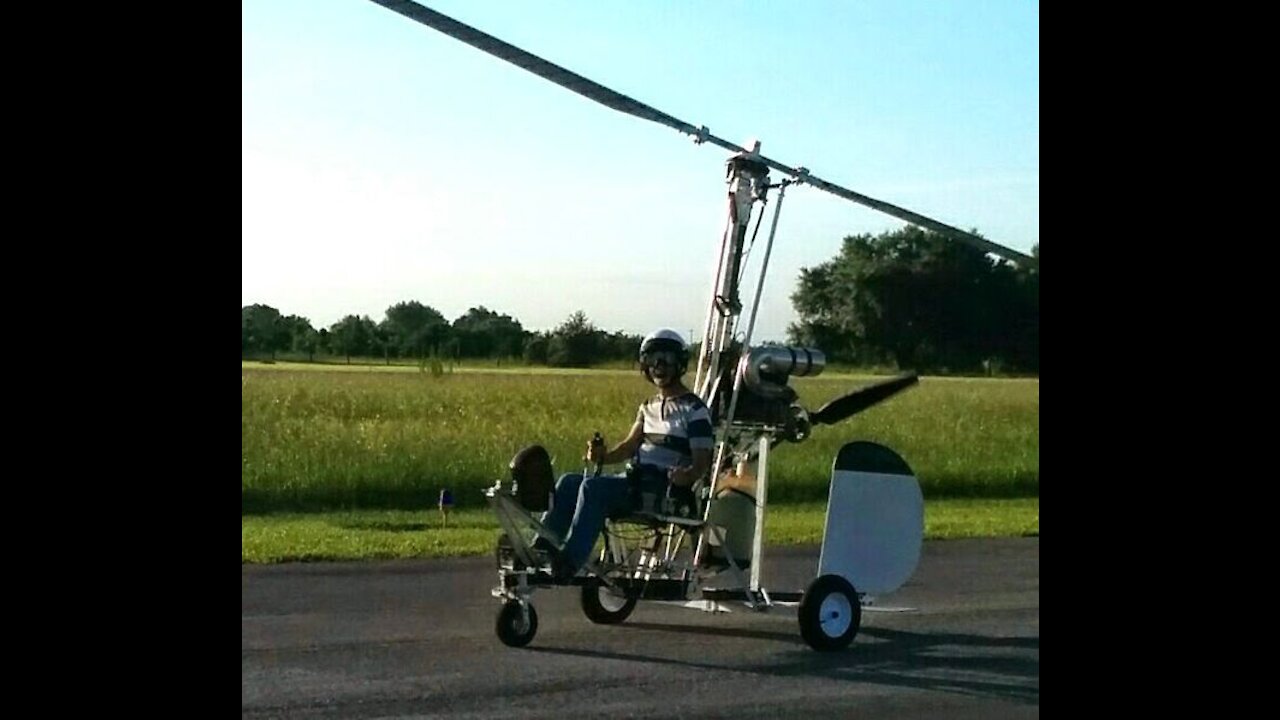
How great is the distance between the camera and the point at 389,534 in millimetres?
6293

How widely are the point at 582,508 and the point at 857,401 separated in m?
0.93

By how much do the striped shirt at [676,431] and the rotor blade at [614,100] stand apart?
76cm

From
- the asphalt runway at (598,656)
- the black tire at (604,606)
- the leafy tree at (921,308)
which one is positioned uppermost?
the leafy tree at (921,308)

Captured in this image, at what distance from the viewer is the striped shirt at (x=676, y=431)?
4.87 m

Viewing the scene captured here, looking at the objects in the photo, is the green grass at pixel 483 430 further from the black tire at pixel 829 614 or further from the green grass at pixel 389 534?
the black tire at pixel 829 614

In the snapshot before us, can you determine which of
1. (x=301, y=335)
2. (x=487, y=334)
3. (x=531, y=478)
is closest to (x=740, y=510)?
(x=531, y=478)

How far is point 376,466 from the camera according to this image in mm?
5648

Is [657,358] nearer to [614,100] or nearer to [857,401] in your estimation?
[857,401]

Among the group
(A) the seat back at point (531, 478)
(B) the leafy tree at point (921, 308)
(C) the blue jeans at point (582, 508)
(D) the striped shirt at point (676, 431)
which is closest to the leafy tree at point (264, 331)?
(A) the seat back at point (531, 478)

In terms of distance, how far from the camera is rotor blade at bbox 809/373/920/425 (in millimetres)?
5039
